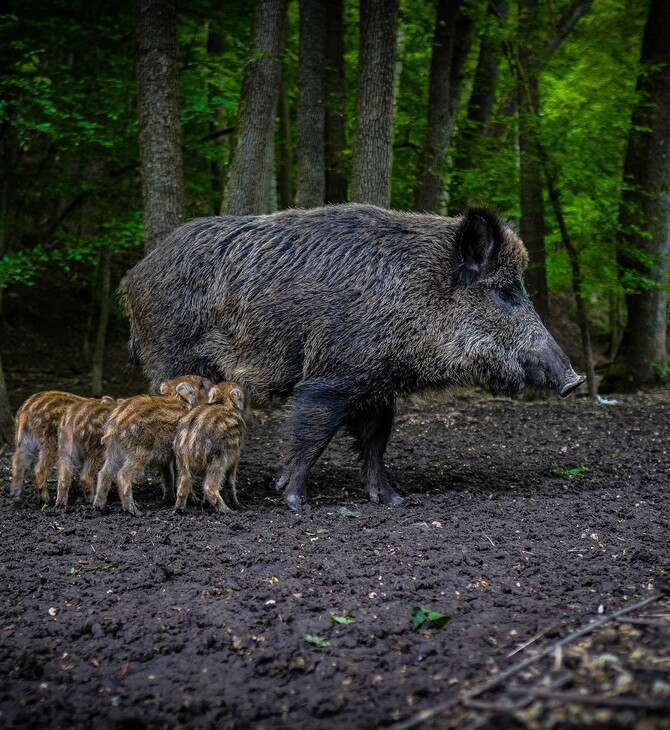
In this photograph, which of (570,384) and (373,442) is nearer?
(570,384)

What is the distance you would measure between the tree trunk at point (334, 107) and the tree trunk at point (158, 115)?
8.79ft

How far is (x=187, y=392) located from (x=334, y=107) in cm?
521

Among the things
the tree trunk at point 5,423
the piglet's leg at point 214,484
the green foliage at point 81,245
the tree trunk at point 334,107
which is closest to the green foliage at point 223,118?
the green foliage at point 81,245

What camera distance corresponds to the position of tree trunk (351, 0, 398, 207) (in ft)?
25.8

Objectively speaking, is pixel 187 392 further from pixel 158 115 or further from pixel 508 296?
pixel 158 115

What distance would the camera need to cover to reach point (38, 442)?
600cm

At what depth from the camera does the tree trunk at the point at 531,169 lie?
10.1 metres

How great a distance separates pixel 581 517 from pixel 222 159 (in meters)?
8.02

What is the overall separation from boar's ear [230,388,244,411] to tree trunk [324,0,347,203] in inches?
187

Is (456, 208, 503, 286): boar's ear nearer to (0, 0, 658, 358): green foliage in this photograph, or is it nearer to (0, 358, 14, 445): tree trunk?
(0, 0, 658, 358): green foliage

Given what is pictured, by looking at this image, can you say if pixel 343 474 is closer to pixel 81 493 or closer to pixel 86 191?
pixel 81 493

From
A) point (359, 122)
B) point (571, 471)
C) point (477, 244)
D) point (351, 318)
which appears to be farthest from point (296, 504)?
point (359, 122)

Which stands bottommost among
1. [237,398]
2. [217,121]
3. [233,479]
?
[233,479]

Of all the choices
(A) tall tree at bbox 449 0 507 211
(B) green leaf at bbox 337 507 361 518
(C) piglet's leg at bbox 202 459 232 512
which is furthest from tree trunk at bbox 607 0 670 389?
(C) piglet's leg at bbox 202 459 232 512
